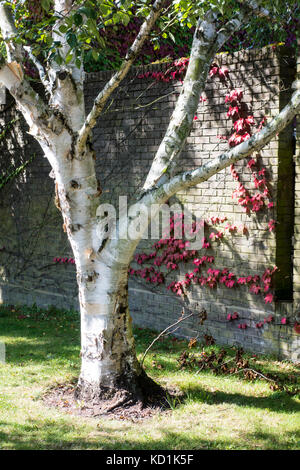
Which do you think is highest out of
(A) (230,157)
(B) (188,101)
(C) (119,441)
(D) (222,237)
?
(B) (188,101)

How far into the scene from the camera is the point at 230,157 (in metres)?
4.25

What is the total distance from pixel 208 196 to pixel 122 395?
2.82m

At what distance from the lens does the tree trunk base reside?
15.3 feet

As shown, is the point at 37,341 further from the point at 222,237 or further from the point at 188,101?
the point at 188,101

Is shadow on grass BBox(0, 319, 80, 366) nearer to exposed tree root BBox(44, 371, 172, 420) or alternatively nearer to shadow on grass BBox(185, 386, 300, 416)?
exposed tree root BBox(44, 371, 172, 420)

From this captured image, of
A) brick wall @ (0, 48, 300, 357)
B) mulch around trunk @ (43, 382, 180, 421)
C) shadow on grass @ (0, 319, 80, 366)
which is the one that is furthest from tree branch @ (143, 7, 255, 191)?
shadow on grass @ (0, 319, 80, 366)

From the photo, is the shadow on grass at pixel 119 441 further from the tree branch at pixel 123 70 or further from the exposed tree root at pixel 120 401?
the tree branch at pixel 123 70

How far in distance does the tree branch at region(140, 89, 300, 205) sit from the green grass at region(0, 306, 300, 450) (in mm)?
1803

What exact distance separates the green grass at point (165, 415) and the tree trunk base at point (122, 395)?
0.16 meters

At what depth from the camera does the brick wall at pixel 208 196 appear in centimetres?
599

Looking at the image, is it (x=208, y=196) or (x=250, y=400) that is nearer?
(x=250, y=400)

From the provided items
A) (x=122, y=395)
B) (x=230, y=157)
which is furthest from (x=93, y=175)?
(x=122, y=395)

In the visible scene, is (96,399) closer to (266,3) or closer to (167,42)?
(266,3)

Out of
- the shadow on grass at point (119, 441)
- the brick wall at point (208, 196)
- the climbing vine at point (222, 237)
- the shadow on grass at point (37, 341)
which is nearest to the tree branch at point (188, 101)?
the brick wall at point (208, 196)
